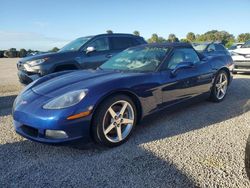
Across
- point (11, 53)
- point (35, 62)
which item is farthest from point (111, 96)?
point (11, 53)

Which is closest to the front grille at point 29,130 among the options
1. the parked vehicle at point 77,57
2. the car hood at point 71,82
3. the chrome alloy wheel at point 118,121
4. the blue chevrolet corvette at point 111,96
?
the blue chevrolet corvette at point 111,96

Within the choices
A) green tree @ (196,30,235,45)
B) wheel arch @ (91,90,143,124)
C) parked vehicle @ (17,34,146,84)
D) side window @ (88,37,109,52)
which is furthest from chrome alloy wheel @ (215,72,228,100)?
green tree @ (196,30,235,45)

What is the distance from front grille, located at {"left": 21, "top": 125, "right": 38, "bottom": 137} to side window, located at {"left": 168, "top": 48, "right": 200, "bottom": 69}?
2203 millimetres

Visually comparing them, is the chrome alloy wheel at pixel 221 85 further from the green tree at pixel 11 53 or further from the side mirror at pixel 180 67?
the green tree at pixel 11 53

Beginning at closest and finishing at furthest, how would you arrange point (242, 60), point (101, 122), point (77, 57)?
point (101, 122) < point (77, 57) < point (242, 60)

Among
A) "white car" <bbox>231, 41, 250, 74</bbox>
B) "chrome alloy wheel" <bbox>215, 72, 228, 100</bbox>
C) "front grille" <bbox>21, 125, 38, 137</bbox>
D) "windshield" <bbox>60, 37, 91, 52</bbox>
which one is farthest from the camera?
"white car" <bbox>231, 41, 250, 74</bbox>

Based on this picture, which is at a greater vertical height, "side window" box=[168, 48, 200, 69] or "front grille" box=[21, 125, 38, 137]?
"side window" box=[168, 48, 200, 69]

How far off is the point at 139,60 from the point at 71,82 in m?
1.26

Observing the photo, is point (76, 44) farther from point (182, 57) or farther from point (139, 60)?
point (182, 57)

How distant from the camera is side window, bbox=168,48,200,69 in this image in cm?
429

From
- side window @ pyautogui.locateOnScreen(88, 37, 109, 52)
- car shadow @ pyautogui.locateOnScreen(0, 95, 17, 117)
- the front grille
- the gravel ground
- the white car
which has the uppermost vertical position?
side window @ pyautogui.locateOnScreen(88, 37, 109, 52)

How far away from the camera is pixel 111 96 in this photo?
335 centimetres

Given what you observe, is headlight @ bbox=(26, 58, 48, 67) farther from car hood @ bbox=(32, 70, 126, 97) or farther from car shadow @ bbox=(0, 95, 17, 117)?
car hood @ bbox=(32, 70, 126, 97)

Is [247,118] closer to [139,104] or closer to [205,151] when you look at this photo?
[205,151]
